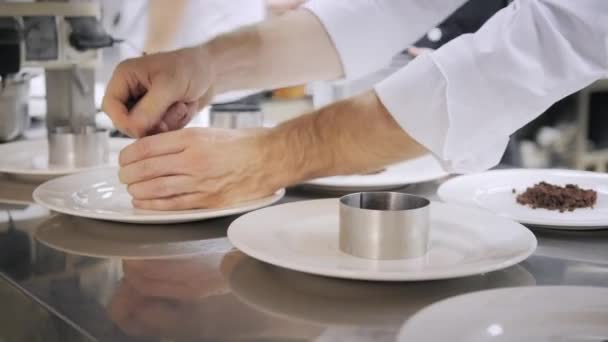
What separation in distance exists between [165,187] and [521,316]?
0.55m

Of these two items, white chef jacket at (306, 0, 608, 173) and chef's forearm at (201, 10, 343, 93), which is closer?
white chef jacket at (306, 0, 608, 173)

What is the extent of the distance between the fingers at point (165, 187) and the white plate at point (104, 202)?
0.08 feet

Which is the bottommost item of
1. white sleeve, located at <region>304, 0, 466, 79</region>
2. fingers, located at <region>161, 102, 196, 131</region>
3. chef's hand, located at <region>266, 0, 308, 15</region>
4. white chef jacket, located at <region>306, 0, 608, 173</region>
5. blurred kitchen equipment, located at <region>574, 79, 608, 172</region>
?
blurred kitchen equipment, located at <region>574, 79, 608, 172</region>

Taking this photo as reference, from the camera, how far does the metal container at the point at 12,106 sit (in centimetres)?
165

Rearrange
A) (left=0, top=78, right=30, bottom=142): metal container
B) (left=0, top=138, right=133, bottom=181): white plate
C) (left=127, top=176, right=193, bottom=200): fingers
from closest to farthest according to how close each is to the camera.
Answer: (left=127, top=176, right=193, bottom=200): fingers < (left=0, top=138, right=133, bottom=181): white plate < (left=0, top=78, right=30, bottom=142): metal container

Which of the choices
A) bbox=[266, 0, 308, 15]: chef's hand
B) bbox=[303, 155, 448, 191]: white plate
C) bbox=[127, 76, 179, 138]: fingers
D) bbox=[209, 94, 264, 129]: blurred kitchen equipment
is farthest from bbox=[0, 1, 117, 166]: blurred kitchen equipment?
bbox=[266, 0, 308, 15]: chef's hand

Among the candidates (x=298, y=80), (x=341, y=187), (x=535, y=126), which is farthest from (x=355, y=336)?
(x=535, y=126)

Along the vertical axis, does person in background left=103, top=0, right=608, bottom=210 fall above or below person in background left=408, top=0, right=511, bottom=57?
below

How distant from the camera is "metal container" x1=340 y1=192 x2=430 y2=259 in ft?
2.45

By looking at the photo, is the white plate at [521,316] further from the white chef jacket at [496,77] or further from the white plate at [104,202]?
the white plate at [104,202]

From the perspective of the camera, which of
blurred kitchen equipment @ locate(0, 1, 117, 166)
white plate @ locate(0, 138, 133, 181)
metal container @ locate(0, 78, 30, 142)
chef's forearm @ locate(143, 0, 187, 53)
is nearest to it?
white plate @ locate(0, 138, 133, 181)

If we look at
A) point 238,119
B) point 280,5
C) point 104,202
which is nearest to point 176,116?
point 104,202

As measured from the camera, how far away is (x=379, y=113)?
3.19ft

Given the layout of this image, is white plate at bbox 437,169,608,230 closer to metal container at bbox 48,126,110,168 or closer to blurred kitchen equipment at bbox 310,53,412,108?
blurred kitchen equipment at bbox 310,53,412,108
